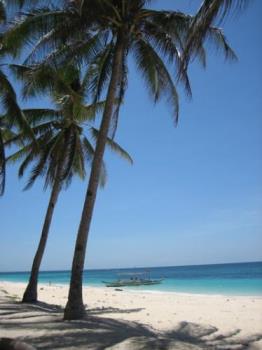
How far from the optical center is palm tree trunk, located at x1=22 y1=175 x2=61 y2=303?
14781 millimetres

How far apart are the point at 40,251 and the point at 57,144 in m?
4.44

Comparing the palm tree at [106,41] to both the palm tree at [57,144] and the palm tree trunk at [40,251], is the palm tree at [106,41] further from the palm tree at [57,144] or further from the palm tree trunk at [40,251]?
the palm tree trunk at [40,251]

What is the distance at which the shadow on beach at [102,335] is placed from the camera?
22.5ft

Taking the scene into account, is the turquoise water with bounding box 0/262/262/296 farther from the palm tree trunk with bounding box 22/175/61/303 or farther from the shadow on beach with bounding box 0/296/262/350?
the shadow on beach with bounding box 0/296/262/350

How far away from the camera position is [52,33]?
11.6 meters

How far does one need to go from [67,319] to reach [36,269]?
593cm

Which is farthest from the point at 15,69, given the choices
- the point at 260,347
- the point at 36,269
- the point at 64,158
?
the point at 260,347

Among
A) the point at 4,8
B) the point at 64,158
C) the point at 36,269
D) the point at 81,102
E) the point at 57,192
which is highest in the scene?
the point at 4,8

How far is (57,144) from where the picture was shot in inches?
668

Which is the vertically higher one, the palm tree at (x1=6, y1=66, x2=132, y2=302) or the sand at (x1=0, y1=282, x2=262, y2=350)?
the palm tree at (x1=6, y1=66, x2=132, y2=302)

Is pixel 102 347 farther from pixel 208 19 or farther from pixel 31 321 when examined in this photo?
pixel 208 19

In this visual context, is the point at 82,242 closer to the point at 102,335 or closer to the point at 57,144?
the point at 102,335

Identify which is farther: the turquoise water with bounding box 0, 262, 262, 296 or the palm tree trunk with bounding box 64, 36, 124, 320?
the turquoise water with bounding box 0, 262, 262, 296

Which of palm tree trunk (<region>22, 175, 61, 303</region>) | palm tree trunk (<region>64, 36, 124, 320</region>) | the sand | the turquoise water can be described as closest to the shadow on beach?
the sand
